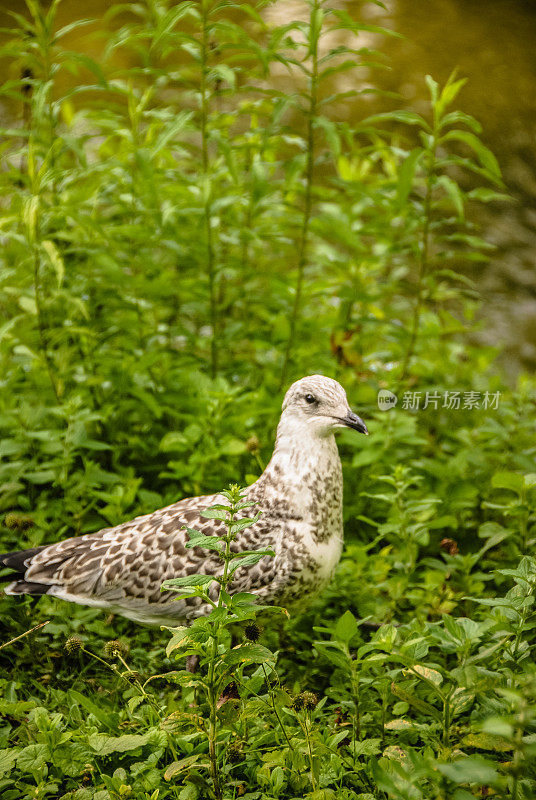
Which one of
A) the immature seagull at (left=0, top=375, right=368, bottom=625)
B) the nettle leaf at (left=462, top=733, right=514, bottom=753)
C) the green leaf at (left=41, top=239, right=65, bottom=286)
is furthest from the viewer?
the green leaf at (left=41, top=239, right=65, bottom=286)

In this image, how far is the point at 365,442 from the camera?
3.72 m

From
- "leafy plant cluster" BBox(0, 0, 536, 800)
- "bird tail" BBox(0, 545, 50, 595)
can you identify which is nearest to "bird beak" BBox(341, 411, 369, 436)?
"leafy plant cluster" BBox(0, 0, 536, 800)

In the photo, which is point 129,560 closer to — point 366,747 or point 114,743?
point 114,743

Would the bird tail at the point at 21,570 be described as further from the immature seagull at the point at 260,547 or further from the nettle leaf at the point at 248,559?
the nettle leaf at the point at 248,559

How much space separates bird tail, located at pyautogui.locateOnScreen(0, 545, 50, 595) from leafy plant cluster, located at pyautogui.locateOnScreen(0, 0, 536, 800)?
0.58 feet

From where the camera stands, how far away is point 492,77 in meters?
6.27

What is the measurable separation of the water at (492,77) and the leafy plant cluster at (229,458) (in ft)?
6.39

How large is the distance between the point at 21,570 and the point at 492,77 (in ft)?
18.5

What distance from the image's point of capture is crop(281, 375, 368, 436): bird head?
282 centimetres

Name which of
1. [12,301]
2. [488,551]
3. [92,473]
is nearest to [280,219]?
[12,301]

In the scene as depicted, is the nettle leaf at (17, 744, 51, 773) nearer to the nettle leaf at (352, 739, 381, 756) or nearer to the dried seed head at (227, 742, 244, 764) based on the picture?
the dried seed head at (227, 742, 244, 764)

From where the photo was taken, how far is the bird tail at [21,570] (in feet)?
9.66

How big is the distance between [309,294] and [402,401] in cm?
82

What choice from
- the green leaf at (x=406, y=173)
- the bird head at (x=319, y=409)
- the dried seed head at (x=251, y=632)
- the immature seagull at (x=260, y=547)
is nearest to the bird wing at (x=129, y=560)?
the immature seagull at (x=260, y=547)
